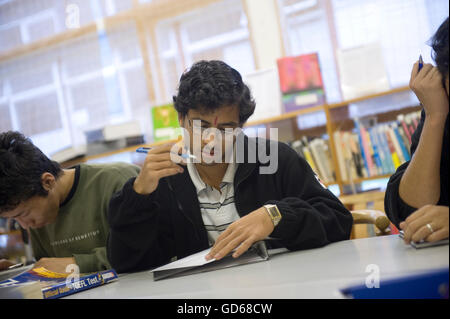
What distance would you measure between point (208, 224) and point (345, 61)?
192 cm

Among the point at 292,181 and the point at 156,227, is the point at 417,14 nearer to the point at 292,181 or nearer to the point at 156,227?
the point at 292,181

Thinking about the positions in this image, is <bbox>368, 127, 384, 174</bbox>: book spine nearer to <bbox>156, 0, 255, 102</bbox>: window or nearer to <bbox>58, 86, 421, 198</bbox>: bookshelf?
<bbox>58, 86, 421, 198</bbox>: bookshelf

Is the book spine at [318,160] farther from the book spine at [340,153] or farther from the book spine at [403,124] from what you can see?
the book spine at [403,124]

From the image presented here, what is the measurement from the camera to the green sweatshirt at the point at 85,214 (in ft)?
4.75

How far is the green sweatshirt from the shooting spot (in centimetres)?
145

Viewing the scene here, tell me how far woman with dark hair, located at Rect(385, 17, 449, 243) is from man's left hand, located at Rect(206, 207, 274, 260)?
0.26 meters

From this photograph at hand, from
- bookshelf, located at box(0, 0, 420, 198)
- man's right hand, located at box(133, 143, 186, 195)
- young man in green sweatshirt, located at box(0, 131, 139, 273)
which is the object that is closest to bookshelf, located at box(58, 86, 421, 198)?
bookshelf, located at box(0, 0, 420, 198)

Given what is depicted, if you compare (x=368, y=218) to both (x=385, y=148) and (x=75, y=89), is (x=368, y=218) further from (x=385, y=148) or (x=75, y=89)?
(x=75, y=89)

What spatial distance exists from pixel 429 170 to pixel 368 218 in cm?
60

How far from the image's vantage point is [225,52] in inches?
130

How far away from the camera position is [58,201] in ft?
4.79

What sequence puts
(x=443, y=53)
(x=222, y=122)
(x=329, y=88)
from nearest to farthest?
1. (x=443, y=53)
2. (x=222, y=122)
3. (x=329, y=88)

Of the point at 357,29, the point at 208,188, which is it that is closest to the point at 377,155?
the point at 357,29
